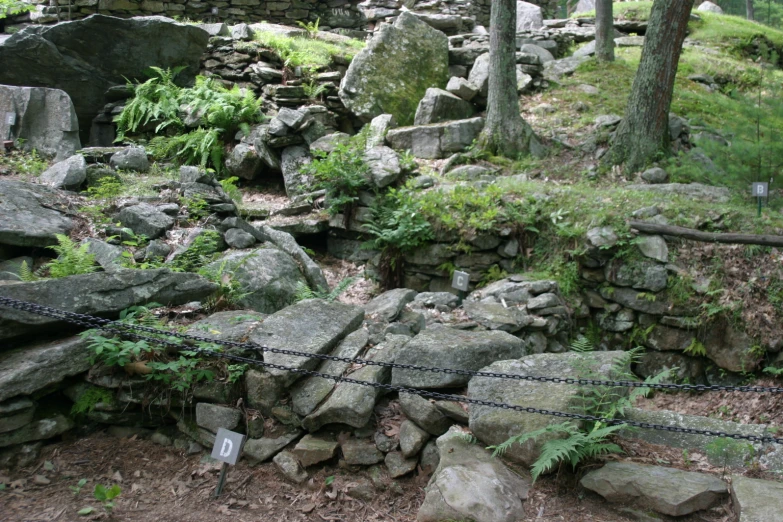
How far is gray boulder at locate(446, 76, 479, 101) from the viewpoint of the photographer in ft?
38.6

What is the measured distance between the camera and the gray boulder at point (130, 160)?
29.2 ft

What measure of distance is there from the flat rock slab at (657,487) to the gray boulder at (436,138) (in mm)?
7711

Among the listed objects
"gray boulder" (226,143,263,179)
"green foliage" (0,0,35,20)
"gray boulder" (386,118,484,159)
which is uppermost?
"green foliage" (0,0,35,20)

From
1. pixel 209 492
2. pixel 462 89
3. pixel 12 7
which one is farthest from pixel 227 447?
pixel 12 7

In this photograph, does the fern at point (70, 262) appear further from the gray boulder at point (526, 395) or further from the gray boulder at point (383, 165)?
the gray boulder at point (383, 165)

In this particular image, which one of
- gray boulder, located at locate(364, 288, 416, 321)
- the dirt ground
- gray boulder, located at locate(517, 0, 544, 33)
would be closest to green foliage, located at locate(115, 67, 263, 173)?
gray boulder, located at locate(364, 288, 416, 321)

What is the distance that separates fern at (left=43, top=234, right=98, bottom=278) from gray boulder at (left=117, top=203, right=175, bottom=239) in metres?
1.40

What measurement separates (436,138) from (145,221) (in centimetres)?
573

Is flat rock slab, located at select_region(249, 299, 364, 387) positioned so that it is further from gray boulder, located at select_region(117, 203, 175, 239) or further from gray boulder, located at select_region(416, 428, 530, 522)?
gray boulder, located at select_region(117, 203, 175, 239)

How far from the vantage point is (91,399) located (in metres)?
4.61

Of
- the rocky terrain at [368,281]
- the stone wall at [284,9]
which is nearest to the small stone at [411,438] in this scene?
the rocky terrain at [368,281]

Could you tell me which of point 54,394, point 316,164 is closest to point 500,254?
point 316,164

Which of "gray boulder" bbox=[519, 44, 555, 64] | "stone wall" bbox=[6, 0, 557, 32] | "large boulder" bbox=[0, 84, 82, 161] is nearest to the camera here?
"large boulder" bbox=[0, 84, 82, 161]

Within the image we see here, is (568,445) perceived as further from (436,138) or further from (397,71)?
(397,71)
